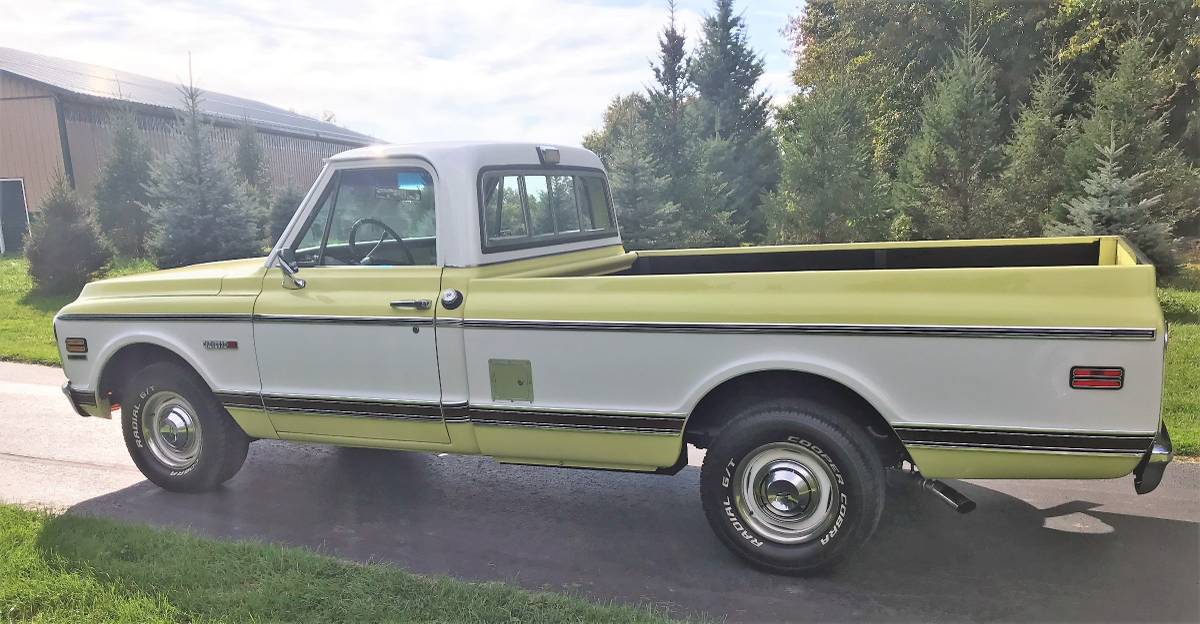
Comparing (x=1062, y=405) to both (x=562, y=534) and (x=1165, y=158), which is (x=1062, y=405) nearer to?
(x=562, y=534)

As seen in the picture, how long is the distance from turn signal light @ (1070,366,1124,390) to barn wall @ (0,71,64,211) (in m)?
28.3

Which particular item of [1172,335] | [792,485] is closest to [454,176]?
[792,485]

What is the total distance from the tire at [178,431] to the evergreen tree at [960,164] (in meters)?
13.0

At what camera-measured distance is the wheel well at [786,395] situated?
3.76m

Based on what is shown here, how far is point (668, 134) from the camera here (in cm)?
1850

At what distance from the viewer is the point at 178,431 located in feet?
16.5

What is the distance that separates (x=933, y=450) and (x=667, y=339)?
1.26 metres

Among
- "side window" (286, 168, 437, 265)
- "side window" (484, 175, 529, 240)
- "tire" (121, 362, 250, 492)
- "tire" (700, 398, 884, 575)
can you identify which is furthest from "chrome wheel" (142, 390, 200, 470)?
"tire" (700, 398, 884, 575)

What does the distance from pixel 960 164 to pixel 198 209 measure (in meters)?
14.2

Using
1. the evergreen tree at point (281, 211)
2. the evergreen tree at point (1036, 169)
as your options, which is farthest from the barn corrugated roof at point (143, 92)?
the evergreen tree at point (1036, 169)

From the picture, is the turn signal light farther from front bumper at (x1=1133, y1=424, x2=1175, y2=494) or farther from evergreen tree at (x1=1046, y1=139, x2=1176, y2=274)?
evergreen tree at (x1=1046, y1=139, x2=1176, y2=274)

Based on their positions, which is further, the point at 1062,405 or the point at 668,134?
the point at 668,134

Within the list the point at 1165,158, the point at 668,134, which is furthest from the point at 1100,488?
the point at 668,134

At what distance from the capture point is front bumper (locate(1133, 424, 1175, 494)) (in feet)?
10.9
